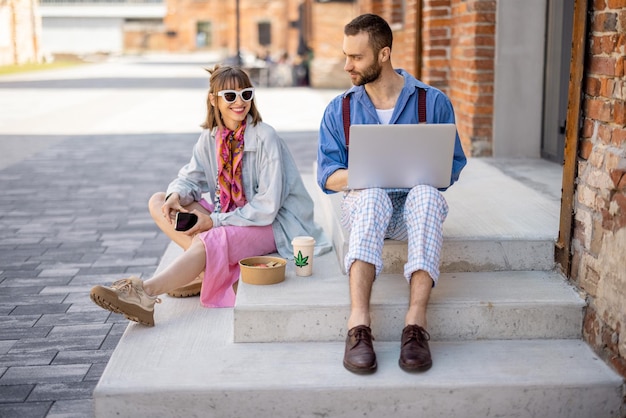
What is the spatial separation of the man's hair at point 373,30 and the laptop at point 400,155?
0.45 metres

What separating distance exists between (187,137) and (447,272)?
8298 millimetres

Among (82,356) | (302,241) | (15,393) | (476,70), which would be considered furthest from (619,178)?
(476,70)

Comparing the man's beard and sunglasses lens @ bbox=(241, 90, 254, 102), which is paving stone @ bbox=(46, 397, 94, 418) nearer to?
sunglasses lens @ bbox=(241, 90, 254, 102)

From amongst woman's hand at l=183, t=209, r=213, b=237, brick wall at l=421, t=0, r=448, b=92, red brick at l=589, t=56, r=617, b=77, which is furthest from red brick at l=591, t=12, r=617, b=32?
brick wall at l=421, t=0, r=448, b=92

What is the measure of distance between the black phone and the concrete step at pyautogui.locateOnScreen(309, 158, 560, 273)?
2.39 feet

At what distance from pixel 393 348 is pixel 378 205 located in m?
0.60

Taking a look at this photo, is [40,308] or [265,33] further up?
[265,33]

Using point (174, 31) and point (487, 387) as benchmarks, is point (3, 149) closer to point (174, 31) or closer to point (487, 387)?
point (487, 387)

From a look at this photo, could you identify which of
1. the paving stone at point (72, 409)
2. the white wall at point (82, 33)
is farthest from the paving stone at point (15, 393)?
the white wall at point (82, 33)

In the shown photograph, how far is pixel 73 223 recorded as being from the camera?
6461 millimetres

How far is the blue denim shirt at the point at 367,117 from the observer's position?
12.2 ft

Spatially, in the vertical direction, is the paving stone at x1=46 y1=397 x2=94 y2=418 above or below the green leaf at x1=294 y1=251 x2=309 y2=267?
below

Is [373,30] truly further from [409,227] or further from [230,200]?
[230,200]

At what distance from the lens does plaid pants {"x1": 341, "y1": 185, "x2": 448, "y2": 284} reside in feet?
11.0
